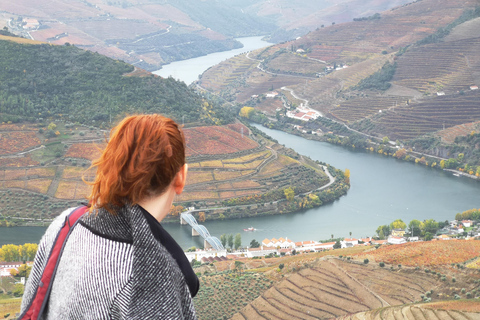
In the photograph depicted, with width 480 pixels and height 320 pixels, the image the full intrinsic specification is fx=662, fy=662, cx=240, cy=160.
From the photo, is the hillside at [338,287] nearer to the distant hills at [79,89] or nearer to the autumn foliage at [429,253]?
the autumn foliage at [429,253]

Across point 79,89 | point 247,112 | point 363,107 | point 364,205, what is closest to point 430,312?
point 364,205

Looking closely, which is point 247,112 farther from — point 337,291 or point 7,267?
point 337,291

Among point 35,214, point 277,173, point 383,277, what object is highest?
point 383,277

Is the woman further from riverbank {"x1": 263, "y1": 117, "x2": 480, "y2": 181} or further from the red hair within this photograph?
riverbank {"x1": 263, "y1": 117, "x2": 480, "y2": 181}

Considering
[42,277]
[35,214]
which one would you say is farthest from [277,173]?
[42,277]

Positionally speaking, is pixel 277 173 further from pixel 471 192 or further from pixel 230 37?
pixel 230 37
